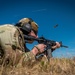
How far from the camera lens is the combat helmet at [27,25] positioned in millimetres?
7918

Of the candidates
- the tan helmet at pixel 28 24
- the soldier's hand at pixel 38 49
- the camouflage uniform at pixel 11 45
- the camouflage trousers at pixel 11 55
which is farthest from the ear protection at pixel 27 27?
the camouflage trousers at pixel 11 55

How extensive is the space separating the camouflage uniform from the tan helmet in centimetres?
70

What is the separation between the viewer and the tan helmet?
26.2 ft

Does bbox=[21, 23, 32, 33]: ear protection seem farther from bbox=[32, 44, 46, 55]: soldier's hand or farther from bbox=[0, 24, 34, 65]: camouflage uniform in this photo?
bbox=[32, 44, 46, 55]: soldier's hand

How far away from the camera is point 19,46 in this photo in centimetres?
721

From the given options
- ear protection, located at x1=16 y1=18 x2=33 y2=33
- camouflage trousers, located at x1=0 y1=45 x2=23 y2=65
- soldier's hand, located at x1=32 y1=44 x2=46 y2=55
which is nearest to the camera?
camouflage trousers, located at x1=0 y1=45 x2=23 y2=65

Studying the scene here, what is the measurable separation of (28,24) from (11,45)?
4.58 feet

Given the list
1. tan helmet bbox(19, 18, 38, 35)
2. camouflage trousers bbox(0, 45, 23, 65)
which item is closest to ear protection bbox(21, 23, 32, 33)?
tan helmet bbox(19, 18, 38, 35)

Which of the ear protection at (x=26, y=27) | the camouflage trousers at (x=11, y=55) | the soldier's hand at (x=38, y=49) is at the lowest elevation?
the camouflage trousers at (x=11, y=55)

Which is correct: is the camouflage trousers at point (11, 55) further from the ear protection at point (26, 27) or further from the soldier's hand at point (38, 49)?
the ear protection at point (26, 27)

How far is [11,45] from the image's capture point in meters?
7.03

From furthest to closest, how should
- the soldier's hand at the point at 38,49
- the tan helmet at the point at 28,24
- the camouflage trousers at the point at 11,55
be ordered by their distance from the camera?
the tan helmet at the point at 28,24 < the soldier's hand at the point at 38,49 < the camouflage trousers at the point at 11,55

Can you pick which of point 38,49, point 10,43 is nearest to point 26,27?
point 38,49

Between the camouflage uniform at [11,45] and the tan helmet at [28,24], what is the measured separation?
70cm
